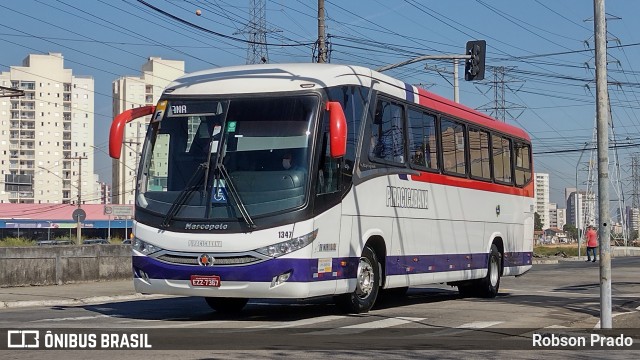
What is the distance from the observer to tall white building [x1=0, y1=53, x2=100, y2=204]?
170 meters

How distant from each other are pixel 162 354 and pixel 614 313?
8888 mm

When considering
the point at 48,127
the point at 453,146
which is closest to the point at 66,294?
the point at 453,146

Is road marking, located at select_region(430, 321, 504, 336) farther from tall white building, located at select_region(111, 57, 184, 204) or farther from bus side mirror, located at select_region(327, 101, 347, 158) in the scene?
tall white building, located at select_region(111, 57, 184, 204)

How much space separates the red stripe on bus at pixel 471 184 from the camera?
16406mm

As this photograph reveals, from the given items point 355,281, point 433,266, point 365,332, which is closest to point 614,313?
point 433,266

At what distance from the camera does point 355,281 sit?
13.7 meters

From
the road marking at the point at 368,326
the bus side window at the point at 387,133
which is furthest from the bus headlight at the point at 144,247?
the bus side window at the point at 387,133

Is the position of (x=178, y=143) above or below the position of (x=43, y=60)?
below

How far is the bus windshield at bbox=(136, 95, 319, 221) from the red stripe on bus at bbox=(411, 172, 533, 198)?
3.68 metres

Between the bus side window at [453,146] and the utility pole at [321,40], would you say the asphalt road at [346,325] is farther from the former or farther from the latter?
the utility pole at [321,40]

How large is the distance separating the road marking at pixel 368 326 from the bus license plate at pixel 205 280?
1.65 metres

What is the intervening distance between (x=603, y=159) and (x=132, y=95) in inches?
6200

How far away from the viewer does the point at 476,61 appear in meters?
29.0

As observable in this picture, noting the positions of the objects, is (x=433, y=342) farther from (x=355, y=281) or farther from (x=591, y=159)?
(x=591, y=159)
